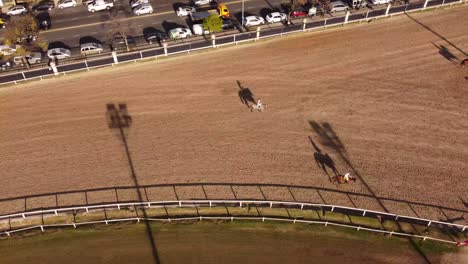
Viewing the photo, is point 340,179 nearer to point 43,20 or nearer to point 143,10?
point 143,10

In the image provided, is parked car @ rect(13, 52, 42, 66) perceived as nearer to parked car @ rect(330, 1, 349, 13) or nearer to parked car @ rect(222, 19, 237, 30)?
parked car @ rect(222, 19, 237, 30)

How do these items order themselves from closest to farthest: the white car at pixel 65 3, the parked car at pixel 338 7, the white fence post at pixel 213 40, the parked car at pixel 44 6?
1. the white fence post at pixel 213 40
2. the parked car at pixel 338 7
3. the parked car at pixel 44 6
4. the white car at pixel 65 3

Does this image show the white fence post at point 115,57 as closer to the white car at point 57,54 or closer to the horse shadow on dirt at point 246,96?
the white car at point 57,54

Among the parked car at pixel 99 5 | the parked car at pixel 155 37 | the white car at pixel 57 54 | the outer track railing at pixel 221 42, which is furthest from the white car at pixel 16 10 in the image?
the parked car at pixel 155 37

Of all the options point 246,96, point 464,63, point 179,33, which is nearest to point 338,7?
point 464,63

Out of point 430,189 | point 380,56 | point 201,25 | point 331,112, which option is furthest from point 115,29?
point 430,189

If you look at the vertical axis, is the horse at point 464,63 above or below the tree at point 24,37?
below
